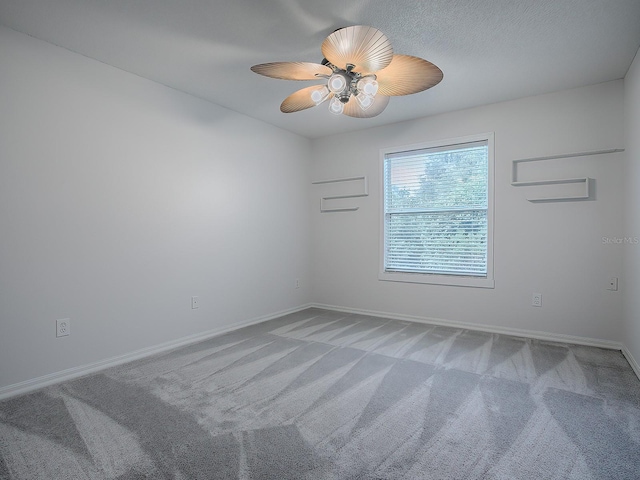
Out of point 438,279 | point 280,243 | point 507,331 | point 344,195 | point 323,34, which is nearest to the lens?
point 323,34

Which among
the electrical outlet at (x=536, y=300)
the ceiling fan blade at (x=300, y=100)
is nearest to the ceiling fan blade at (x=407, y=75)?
the ceiling fan blade at (x=300, y=100)

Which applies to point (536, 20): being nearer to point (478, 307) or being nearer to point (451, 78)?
point (451, 78)

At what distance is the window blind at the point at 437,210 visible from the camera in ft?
12.4

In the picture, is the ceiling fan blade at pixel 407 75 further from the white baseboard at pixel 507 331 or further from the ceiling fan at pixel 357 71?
the white baseboard at pixel 507 331

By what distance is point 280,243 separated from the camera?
14.7 feet

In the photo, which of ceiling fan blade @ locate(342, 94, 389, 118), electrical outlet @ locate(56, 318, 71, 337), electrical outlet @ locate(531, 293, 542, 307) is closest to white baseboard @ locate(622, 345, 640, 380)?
electrical outlet @ locate(531, 293, 542, 307)

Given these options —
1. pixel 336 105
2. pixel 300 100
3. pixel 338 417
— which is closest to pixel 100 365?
pixel 338 417

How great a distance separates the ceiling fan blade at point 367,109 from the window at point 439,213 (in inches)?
57.6

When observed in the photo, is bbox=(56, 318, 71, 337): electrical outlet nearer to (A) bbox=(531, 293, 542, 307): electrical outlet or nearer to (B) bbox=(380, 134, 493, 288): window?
(B) bbox=(380, 134, 493, 288): window

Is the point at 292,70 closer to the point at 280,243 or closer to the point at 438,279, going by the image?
the point at 280,243

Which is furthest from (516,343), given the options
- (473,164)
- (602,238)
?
(473,164)

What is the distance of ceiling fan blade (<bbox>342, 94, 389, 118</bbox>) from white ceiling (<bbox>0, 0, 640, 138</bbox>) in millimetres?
370

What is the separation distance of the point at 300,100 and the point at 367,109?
55 centimetres

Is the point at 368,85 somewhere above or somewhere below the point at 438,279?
above
